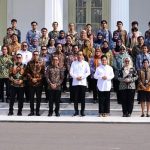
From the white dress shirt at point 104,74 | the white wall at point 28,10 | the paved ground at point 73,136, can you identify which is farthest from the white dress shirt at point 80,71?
the white wall at point 28,10

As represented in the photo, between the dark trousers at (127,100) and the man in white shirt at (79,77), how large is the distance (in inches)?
48.1

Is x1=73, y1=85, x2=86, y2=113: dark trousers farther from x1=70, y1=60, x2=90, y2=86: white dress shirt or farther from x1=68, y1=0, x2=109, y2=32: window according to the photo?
x1=68, y1=0, x2=109, y2=32: window

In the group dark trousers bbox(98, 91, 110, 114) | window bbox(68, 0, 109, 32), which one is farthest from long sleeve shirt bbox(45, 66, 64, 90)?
window bbox(68, 0, 109, 32)

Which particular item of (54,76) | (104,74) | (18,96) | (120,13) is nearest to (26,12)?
(120,13)

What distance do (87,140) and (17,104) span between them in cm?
646

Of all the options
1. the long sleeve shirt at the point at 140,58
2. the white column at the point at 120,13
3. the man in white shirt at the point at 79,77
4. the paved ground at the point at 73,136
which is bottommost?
the paved ground at the point at 73,136

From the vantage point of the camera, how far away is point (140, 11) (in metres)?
25.1

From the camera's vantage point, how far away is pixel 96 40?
19391 mm

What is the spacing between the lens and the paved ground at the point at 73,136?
12.6 metres

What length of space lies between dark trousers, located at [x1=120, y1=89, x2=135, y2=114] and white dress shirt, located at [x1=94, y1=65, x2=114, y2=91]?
53 centimetres

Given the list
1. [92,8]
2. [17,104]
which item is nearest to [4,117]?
[17,104]

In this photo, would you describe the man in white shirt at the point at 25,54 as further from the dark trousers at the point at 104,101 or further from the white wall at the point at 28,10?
the white wall at the point at 28,10

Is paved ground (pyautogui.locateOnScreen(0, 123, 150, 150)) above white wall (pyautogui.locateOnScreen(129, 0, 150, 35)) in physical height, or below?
below

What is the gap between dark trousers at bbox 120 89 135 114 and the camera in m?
18.1
